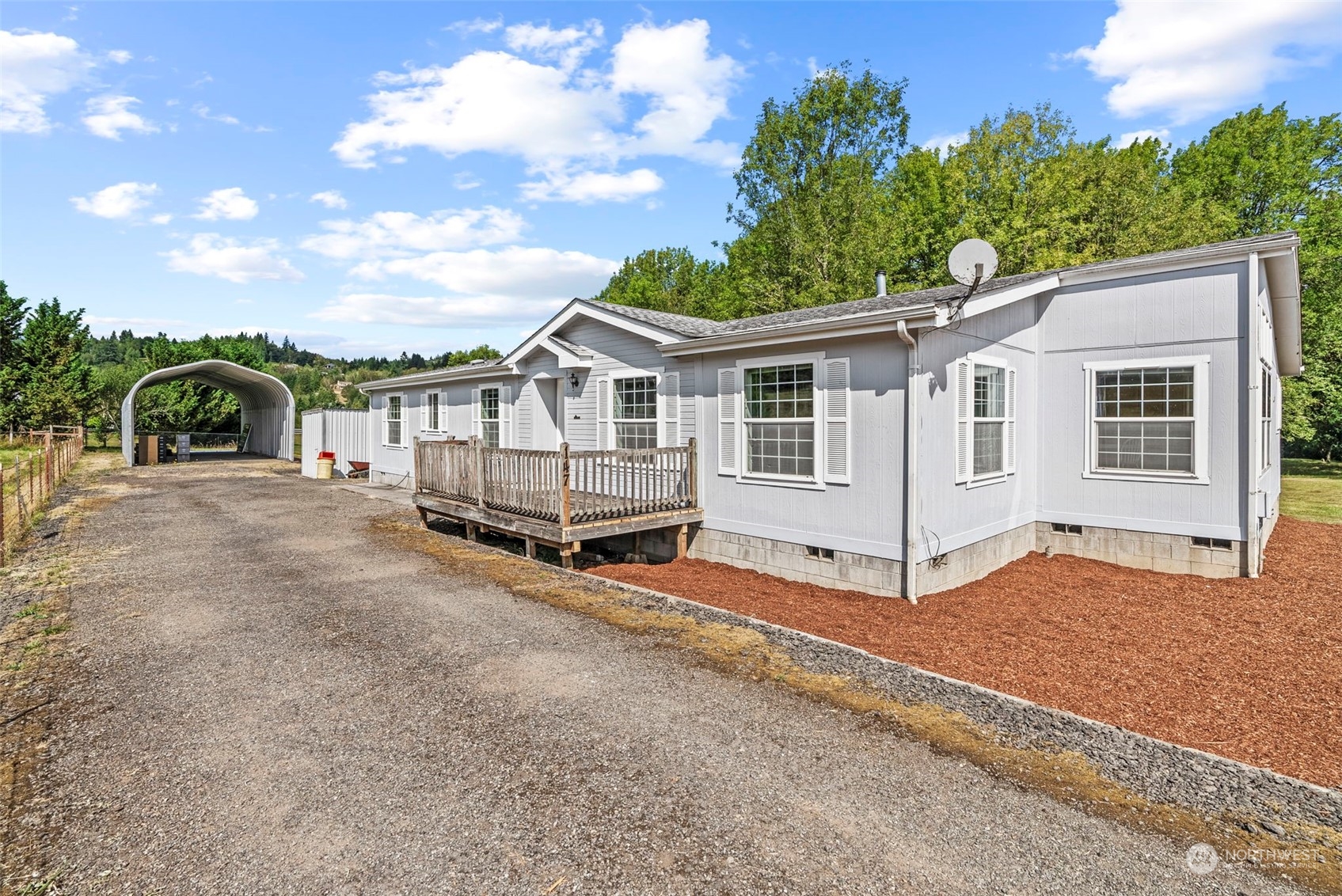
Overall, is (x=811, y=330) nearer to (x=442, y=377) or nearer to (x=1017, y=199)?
(x=442, y=377)

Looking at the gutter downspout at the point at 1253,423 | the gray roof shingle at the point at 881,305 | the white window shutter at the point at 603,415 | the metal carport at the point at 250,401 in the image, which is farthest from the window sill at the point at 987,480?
the metal carport at the point at 250,401

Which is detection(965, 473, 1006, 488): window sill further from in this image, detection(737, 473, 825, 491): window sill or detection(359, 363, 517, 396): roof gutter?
detection(359, 363, 517, 396): roof gutter

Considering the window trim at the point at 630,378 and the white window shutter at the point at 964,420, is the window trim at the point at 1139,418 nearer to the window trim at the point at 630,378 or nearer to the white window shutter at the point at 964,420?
the white window shutter at the point at 964,420

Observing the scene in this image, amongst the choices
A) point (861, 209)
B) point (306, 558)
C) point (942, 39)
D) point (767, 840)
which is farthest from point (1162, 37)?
point (306, 558)

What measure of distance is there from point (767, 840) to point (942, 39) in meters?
17.0

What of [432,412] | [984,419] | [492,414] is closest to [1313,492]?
[984,419]

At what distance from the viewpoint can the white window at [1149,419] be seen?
7.85 metres

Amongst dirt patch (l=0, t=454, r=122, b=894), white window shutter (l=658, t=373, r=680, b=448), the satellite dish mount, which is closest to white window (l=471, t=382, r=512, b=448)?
white window shutter (l=658, t=373, r=680, b=448)

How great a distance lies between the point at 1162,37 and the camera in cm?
1095

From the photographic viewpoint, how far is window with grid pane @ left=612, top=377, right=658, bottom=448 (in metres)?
9.89

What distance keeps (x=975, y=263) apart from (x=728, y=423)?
3.55 metres

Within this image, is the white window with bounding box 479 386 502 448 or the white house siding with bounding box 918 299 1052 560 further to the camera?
the white window with bounding box 479 386 502 448

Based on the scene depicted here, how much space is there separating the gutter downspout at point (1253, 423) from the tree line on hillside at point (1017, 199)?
1493 centimetres

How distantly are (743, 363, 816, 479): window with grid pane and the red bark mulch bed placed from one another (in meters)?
1.51
